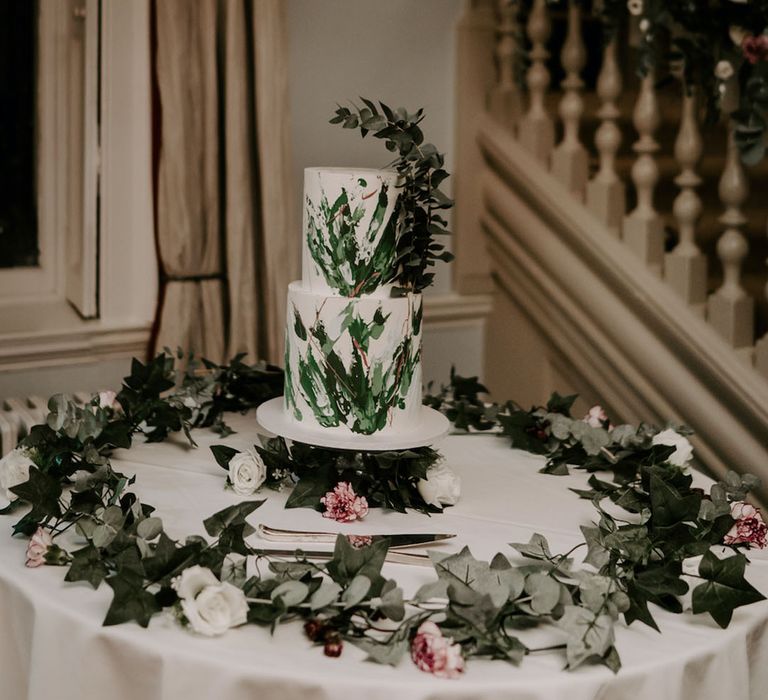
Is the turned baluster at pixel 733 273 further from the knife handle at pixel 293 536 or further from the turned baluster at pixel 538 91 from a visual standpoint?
the knife handle at pixel 293 536

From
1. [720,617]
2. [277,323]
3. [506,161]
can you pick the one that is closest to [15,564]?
[720,617]

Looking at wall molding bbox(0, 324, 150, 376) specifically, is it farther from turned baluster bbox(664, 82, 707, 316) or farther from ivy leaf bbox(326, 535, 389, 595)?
ivy leaf bbox(326, 535, 389, 595)

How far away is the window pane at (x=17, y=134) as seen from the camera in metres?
2.64

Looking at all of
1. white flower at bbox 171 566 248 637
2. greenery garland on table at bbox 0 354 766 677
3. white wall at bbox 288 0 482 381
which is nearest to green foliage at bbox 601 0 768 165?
white wall at bbox 288 0 482 381

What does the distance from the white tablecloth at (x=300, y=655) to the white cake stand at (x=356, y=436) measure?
0.35ft

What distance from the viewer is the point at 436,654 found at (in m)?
1.00

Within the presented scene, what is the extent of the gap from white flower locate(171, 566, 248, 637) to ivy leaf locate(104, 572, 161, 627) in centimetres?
3

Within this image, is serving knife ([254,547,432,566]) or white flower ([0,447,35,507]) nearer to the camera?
serving knife ([254,547,432,566])

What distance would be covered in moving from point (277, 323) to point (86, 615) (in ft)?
→ 5.10

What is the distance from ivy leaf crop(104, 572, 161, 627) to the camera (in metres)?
1.08

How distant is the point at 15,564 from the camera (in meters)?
1.24

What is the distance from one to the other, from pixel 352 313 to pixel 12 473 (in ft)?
1.80

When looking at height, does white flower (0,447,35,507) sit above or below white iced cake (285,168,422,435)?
below

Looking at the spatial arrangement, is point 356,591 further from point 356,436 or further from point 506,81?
point 506,81
